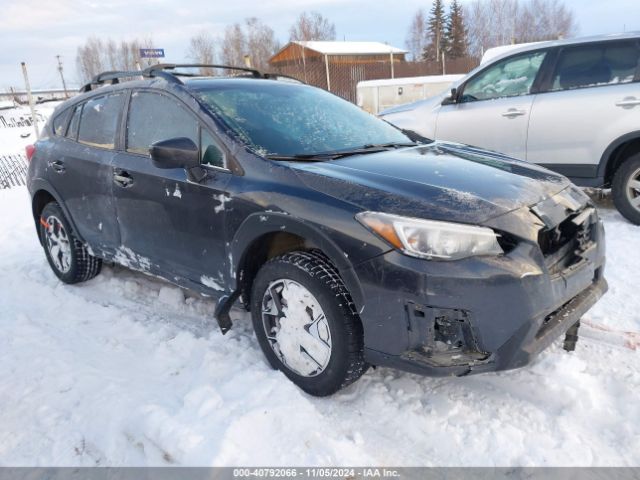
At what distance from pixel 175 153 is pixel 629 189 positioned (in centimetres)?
433

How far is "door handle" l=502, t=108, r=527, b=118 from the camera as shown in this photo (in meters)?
5.43

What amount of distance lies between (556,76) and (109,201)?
4507 mm

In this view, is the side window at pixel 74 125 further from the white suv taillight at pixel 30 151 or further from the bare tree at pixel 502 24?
the bare tree at pixel 502 24

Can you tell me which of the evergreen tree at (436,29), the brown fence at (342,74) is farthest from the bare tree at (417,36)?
the brown fence at (342,74)

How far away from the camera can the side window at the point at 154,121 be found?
3143 mm

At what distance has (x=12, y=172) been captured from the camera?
11.4m

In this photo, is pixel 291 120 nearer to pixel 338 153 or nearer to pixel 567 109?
pixel 338 153

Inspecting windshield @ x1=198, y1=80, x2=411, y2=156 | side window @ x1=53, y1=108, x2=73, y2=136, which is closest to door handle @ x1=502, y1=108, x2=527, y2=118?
windshield @ x1=198, y1=80, x2=411, y2=156

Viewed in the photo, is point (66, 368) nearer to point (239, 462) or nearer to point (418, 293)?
point (239, 462)

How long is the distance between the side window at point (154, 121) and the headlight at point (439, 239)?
1456 mm

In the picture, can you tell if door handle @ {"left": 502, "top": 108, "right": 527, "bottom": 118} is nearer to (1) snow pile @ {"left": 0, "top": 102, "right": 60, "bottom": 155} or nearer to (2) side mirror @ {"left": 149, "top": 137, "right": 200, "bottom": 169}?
(2) side mirror @ {"left": 149, "top": 137, "right": 200, "bottom": 169}

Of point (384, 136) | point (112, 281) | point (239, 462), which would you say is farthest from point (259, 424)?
point (112, 281)

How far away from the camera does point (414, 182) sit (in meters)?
2.49


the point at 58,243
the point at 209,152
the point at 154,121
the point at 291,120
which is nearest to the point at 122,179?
the point at 154,121
